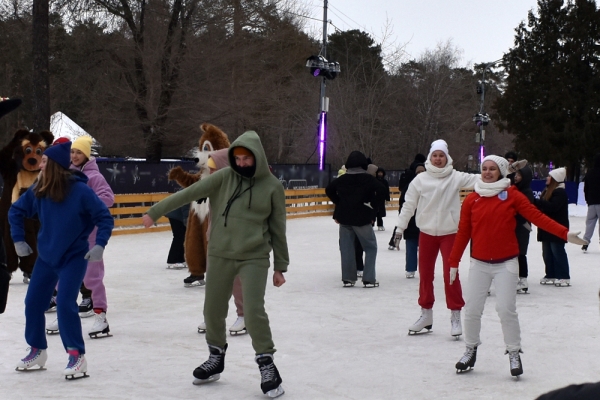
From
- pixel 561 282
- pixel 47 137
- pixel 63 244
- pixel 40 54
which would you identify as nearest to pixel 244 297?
pixel 63 244

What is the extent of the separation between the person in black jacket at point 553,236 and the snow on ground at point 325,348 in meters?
0.26

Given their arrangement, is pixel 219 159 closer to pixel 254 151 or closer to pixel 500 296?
pixel 254 151

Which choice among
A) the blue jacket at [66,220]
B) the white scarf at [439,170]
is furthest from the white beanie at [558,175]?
the blue jacket at [66,220]

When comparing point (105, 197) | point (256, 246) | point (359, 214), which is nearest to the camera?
point (256, 246)

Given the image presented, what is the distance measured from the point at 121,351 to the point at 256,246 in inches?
75.5

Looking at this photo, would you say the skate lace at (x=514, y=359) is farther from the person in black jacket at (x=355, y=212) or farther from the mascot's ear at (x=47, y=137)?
the mascot's ear at (x=47, y=137)

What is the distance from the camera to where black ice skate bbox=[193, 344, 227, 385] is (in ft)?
18.6

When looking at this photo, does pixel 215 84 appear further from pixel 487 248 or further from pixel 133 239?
pixel 487 248

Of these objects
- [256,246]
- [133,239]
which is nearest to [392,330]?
[256,246]

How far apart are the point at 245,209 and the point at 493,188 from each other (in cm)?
181

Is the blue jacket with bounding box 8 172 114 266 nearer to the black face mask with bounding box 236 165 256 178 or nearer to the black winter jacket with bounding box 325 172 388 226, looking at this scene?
the black face mask with bounding box 236 165 256 178

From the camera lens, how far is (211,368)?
5.70 m

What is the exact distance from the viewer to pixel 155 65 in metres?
26.2

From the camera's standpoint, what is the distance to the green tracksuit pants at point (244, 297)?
215 inches
